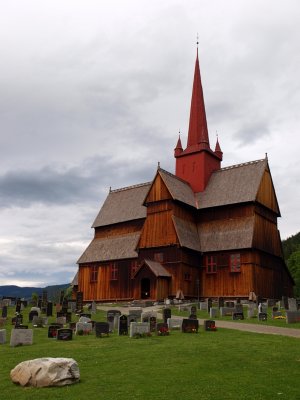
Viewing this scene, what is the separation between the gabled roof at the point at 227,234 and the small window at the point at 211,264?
0.85 metres

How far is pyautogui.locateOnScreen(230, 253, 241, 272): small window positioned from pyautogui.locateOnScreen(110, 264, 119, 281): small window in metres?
12.2

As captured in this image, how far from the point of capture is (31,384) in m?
11.5

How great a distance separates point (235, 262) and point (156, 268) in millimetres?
6899

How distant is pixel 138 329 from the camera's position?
20.0 m

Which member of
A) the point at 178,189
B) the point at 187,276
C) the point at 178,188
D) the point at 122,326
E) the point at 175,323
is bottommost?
the point at 122,326

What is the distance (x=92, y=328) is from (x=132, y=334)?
353cm

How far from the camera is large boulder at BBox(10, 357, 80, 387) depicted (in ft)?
37.3

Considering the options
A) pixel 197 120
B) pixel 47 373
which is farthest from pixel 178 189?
pixel 47 373

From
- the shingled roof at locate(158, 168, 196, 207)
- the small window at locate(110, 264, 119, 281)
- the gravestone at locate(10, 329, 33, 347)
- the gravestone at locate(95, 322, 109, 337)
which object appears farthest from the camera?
the small window at locate(110, 264, 119, 281)

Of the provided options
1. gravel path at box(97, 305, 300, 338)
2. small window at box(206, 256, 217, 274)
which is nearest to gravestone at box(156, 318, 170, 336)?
gravel path at box(97, 305, 300, 338)

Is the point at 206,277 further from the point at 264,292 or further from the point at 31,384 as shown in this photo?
the point at 31,384

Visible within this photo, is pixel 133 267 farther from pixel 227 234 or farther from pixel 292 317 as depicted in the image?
pixel 292 317

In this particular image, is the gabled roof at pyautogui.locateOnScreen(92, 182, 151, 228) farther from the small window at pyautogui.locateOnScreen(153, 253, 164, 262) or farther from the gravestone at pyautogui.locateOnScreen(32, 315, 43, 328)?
the gravestone at pyautogui.locateOnScreen(32, 315, 43, 328)

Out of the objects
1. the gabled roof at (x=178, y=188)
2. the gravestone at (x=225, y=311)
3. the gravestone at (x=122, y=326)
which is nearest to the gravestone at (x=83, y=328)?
the gravestone at (x=122, y=326)
